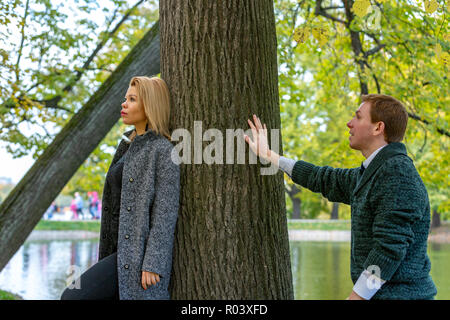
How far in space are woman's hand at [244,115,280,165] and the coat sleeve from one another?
45cm

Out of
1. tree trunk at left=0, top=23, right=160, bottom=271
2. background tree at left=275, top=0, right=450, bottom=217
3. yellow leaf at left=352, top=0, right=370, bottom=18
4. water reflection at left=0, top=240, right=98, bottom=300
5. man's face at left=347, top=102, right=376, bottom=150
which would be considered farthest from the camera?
water reflection at left=0, top=240, right=98, bottom=300

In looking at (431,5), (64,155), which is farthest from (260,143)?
(64,155)

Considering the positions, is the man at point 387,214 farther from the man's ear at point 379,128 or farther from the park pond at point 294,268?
the park pond at point 294,268

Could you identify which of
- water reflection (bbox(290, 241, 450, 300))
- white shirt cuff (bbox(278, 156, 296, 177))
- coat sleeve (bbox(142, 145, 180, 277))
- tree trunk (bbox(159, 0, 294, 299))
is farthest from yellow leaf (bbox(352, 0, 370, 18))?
water reflection (bbox(290, 241, 450, 300))

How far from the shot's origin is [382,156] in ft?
8.64

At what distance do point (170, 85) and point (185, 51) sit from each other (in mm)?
223

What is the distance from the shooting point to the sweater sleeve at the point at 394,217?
95.5 inches

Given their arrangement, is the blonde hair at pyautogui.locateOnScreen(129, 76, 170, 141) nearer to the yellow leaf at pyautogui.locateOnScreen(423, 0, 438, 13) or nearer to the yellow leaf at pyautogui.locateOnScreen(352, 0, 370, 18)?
the yellow leaf at pyautogui.locateOnScreen(352, 0, 370, 18)

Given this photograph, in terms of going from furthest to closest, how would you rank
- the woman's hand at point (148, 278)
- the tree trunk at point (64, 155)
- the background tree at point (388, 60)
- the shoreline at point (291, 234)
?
the shoreline at point (291, 234), the background tree at point (388, 60), the tree trunk at point (64, 155), the woman's hand at point (148, 278)

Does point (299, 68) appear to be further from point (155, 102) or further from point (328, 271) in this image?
point (155, 102)

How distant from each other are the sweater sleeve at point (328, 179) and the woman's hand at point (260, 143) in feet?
0.50

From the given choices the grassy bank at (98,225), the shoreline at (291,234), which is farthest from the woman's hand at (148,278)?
the grassy bank at (98,225)

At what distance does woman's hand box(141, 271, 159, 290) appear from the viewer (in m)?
2.91
